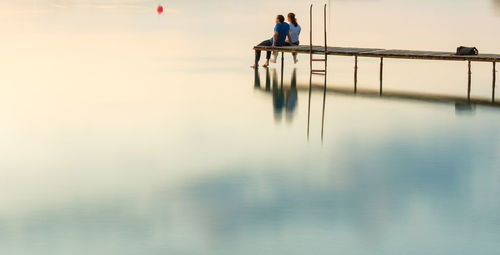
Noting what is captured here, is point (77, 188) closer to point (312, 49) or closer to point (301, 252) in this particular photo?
point (301, 252)

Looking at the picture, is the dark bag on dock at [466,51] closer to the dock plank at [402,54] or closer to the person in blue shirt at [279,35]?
the dock plank at [402,54]

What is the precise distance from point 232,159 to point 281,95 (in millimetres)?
6395

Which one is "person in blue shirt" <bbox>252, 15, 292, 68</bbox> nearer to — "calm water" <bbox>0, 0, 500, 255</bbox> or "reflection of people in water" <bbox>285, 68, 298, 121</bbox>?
"calm water" <bbox>0, 0, 500, 255</bbox>

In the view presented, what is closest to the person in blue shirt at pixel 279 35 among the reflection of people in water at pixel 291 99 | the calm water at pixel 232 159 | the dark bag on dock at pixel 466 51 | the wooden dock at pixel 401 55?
the wooden dock at pixel 401 55

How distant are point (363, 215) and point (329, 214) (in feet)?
1.00

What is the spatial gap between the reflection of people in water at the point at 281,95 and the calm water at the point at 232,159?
54mm

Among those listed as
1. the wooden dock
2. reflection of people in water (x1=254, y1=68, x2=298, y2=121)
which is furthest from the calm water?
the wooden dock

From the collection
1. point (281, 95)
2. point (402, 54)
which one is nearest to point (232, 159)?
point (281, 95)

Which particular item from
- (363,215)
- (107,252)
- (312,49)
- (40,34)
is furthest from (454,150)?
(40,34)

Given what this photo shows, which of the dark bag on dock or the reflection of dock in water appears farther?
the dark bag on dock

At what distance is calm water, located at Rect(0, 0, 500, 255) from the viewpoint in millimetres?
8875

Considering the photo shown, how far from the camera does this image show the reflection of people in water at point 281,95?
16500 millimetres

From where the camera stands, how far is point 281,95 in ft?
61.0

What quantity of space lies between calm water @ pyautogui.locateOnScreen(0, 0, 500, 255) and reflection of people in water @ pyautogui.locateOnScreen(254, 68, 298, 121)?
0.05 m
